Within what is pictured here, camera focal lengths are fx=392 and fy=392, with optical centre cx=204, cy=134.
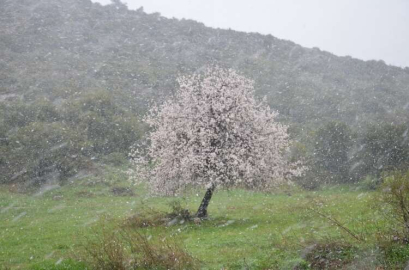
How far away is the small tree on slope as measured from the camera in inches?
934

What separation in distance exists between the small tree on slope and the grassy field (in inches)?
106

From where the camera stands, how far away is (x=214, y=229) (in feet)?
73.4

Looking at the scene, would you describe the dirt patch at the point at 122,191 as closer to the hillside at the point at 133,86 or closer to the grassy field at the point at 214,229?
the grassy field at the point at 214,229

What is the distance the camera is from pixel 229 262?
14656 millimetres

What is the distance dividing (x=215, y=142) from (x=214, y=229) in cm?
537

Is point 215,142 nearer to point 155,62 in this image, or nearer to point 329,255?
point 329,255

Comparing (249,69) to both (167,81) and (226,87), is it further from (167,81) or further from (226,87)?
(226,87)

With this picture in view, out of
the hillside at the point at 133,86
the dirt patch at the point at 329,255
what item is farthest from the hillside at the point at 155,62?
the dirt patch at the point at 329,255

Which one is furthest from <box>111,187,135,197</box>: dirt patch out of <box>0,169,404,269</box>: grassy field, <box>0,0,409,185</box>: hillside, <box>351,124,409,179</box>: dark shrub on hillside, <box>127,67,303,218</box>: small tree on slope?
<box>351,124,409,179</box>: dark shrub on hillside

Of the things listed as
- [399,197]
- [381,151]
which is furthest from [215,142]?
[381,151]

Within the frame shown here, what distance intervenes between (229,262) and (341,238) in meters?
4.39

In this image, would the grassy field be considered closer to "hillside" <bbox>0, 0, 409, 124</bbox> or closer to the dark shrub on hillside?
the dark shrub on hillside

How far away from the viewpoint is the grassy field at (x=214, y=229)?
1454cm

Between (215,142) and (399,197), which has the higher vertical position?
(399,197)
